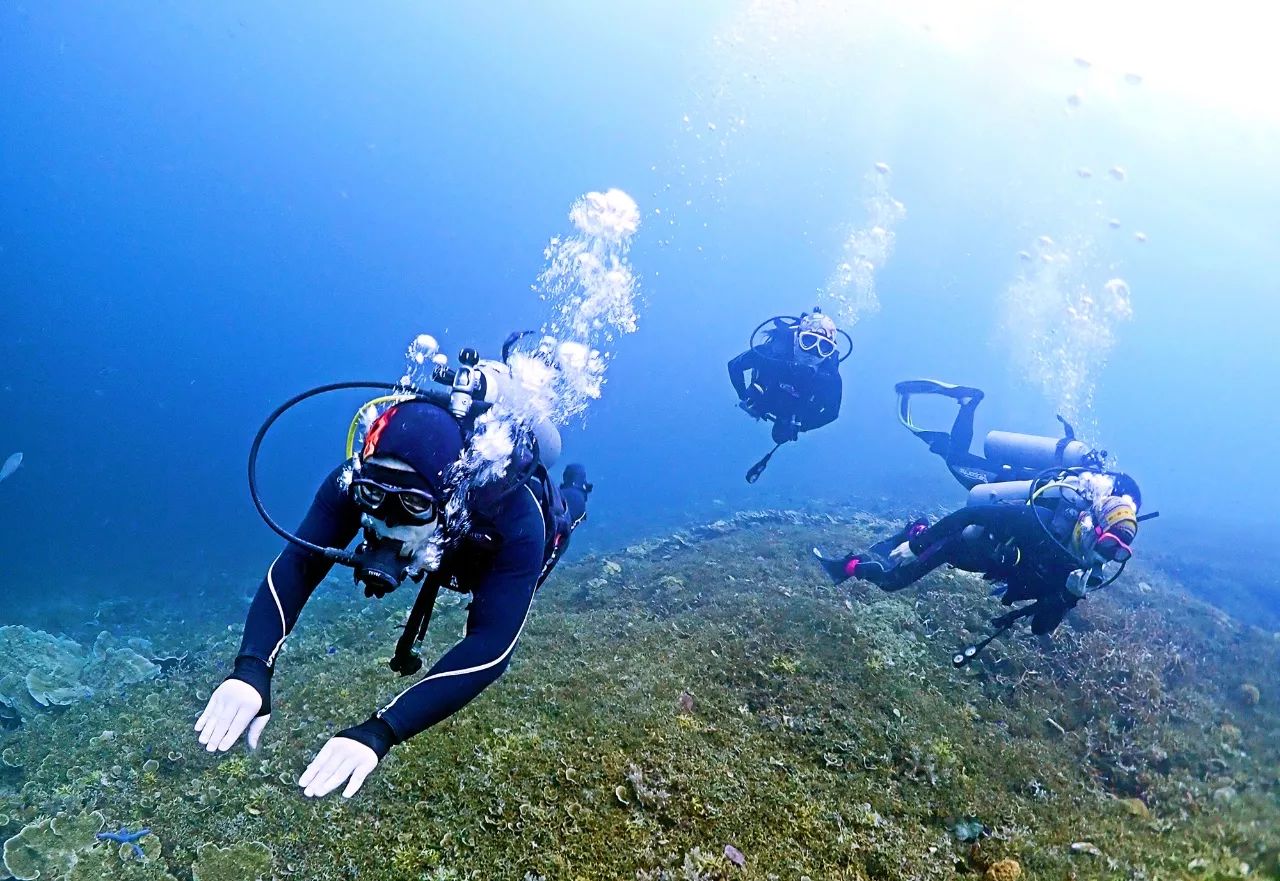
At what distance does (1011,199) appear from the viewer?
93688mm

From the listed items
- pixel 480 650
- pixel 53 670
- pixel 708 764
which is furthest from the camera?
pixel 53 670

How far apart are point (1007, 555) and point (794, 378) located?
430 centimetres

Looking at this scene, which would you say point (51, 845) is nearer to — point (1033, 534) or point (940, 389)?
point (1033, 534)

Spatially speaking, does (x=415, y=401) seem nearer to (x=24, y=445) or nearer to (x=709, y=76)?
(x=24, y=445)

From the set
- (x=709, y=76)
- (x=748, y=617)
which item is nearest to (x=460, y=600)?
(x=748, y=617)

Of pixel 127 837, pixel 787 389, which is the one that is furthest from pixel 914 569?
pixel 127 837

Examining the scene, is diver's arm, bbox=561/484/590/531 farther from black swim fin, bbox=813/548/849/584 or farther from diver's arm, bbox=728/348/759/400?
black swim fin, bbox=813/548/849/584

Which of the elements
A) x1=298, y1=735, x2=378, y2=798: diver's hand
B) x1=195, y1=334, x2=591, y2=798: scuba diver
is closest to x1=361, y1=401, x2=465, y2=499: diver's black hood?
x1=195, y1=334, x2=591, y2=798: scuba diver

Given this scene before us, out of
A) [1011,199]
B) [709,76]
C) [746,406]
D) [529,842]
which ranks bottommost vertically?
[529,842]

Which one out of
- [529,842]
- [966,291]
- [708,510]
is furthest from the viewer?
[966,291]

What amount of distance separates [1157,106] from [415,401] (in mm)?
76851

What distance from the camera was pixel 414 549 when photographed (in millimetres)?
3080

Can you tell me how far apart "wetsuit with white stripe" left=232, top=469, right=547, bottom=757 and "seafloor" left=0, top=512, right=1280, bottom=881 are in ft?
7.22

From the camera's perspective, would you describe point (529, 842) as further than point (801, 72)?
No
